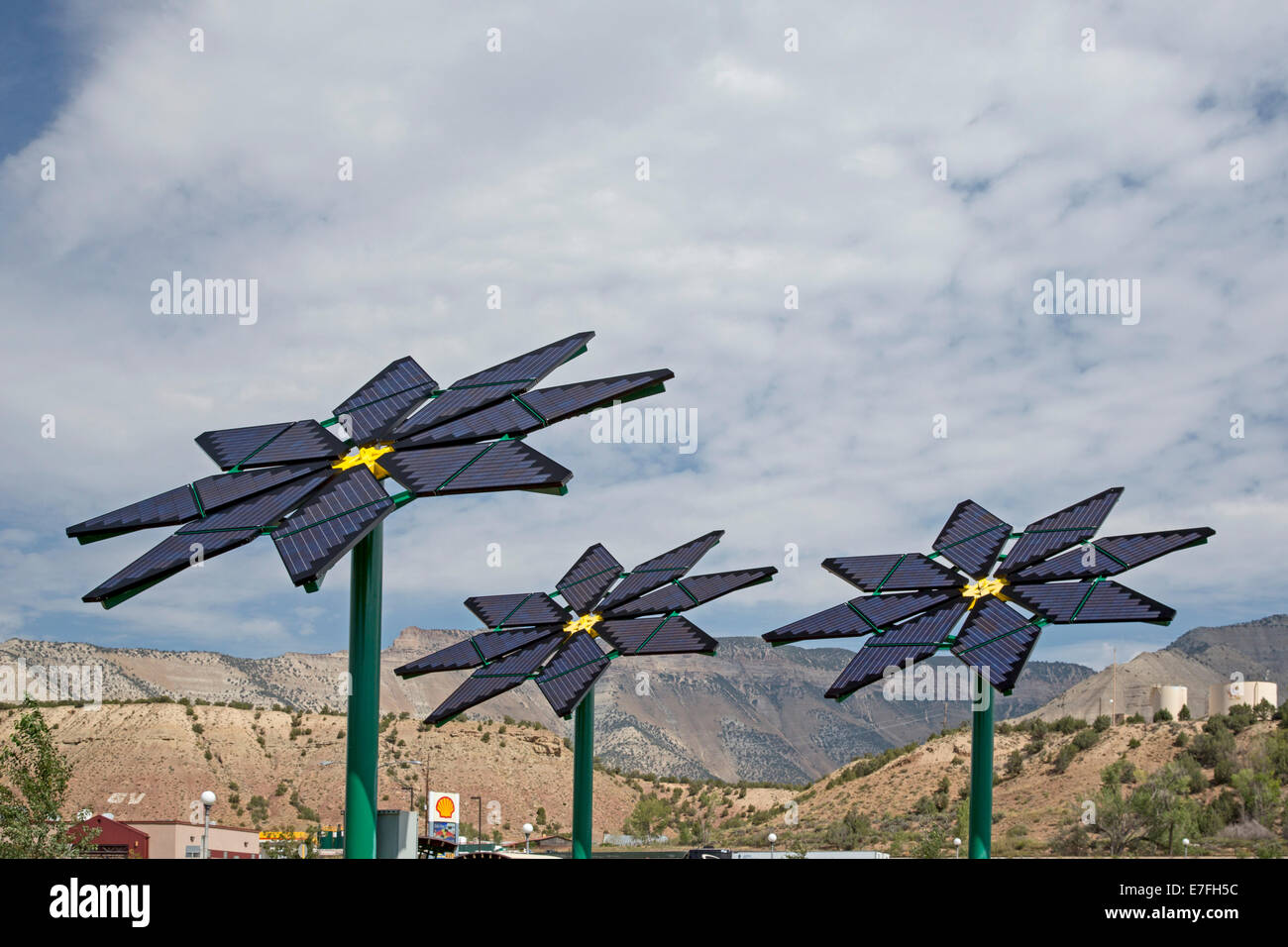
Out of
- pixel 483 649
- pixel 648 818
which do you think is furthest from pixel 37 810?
pixel 648 818

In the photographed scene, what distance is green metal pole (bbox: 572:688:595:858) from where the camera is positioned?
78.6ft

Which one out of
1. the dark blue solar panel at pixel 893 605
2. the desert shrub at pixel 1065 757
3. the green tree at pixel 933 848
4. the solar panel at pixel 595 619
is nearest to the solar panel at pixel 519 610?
the solar panel at pixel 595 619

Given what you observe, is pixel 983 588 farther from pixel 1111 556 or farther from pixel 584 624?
pixel 584 624

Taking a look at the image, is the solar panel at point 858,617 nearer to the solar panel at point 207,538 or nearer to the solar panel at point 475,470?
the solar panel at point 475,470

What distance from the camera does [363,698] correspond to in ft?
53.3

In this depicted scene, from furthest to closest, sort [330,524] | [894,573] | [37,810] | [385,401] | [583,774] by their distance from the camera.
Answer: [37,810]
[894,573]
[583,774]
[385,401]
[330,524]

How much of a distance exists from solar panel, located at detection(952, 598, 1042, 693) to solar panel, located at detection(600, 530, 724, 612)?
5.84 metres

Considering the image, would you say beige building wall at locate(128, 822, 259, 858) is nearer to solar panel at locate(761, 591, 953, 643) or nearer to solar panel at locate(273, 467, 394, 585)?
solar panel at locate(761, 591, 953, 643)

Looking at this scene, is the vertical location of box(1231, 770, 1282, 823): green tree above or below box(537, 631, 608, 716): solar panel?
below

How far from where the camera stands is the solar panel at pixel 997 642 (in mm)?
20703

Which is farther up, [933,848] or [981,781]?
[981,781]

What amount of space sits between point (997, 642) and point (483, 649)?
10.8 m

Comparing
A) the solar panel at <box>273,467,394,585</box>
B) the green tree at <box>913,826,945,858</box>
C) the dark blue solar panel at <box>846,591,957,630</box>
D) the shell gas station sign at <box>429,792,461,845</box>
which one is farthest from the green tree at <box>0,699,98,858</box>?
the green tree at <box>913,826,945,858</box>
